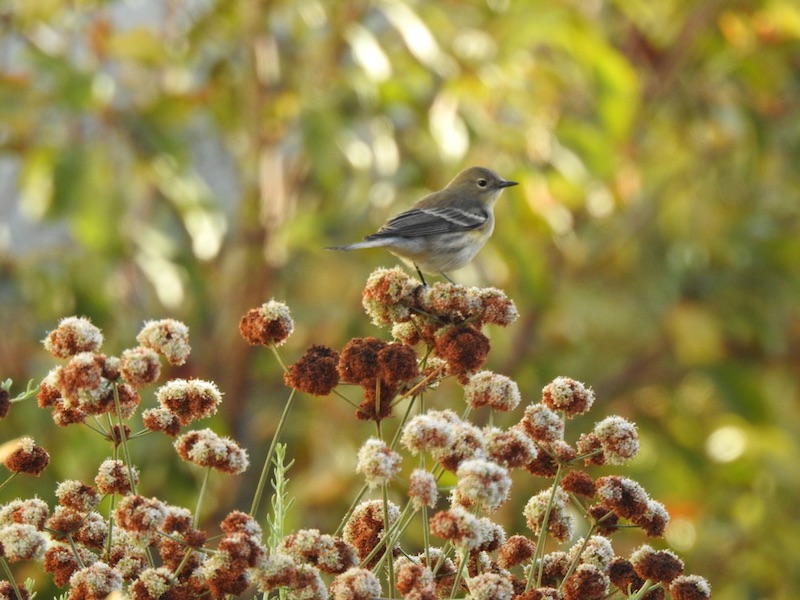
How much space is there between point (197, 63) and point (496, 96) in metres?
1.09

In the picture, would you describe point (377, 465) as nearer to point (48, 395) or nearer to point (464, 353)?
point (464, 353)

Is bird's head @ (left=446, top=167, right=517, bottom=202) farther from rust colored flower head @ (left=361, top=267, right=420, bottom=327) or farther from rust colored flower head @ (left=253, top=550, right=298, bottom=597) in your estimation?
rust colored flower head @ (left=253, top=550, right=298, bottom=597)

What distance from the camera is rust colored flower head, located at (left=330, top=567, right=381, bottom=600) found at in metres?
0.85

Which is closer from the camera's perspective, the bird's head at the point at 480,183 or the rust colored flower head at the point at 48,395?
the rust colored flower head at the point at 48,395

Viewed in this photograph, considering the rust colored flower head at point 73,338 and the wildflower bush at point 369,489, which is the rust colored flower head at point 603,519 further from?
the rust colored flower head at point 73,338

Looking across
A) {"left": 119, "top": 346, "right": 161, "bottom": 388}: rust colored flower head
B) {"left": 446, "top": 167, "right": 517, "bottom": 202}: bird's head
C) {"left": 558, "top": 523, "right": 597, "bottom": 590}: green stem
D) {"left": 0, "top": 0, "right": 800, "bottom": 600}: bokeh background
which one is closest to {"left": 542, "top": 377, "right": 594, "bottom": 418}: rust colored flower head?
{"left": 558, "top": 523, "right": 597, "bottom": 590}: green stem

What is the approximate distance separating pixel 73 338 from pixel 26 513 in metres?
0.14

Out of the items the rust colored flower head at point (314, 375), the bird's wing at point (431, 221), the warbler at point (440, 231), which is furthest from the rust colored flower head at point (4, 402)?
the bird's wing at point (431, 221)

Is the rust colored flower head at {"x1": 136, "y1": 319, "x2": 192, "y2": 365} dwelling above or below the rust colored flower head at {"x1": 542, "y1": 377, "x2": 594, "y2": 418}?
below

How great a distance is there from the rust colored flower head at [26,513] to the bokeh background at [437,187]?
1.93 metres

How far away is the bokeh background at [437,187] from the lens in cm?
315

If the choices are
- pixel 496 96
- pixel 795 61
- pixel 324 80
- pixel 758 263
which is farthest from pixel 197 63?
pixel 795 61

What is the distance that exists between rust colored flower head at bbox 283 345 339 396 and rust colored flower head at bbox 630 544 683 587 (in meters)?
0.29

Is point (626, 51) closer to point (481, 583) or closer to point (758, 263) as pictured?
point (758, 263)
